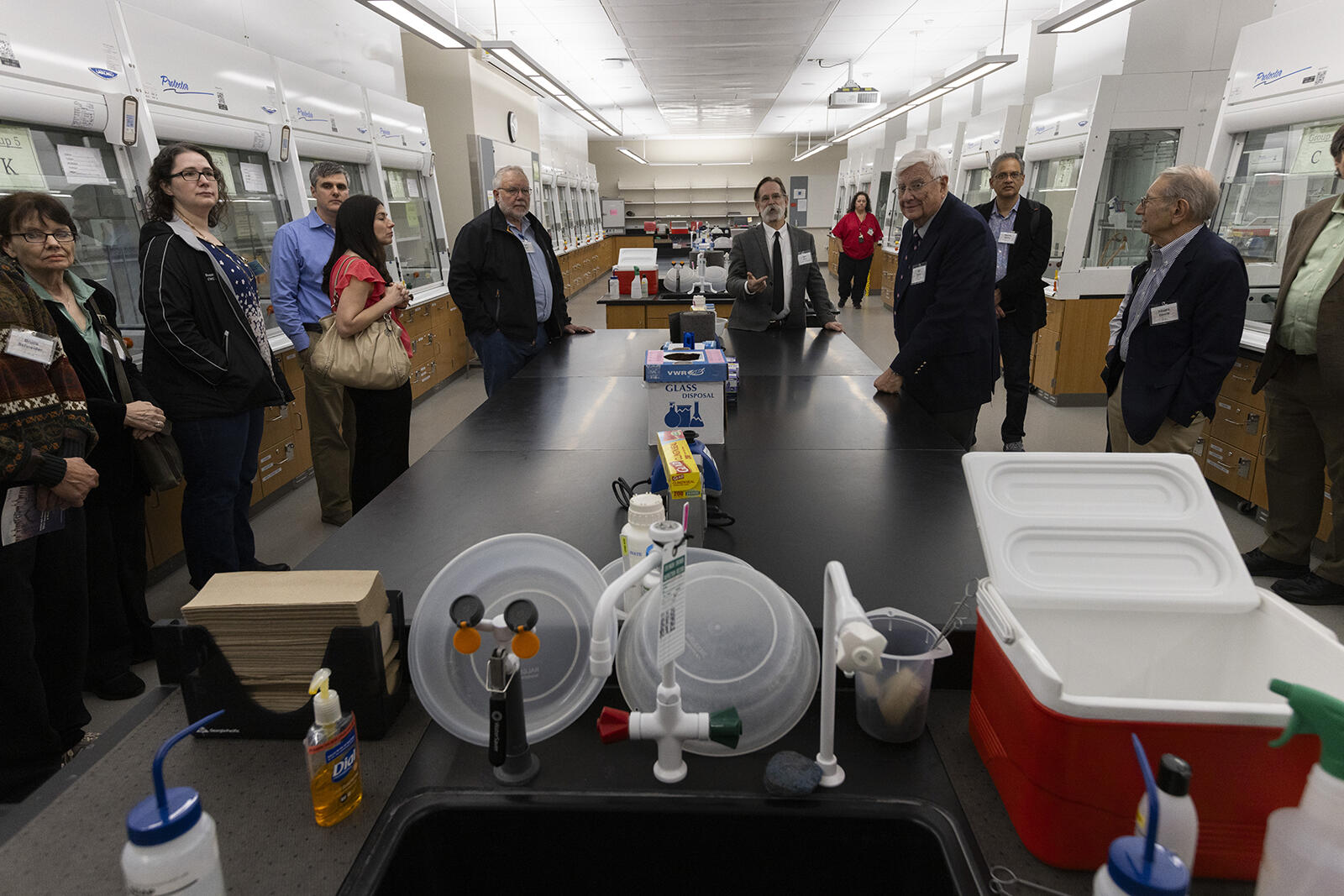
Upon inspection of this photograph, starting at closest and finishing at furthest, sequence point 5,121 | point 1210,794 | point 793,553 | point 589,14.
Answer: point 1210,794, point 793,553, point 5,121, point 589,14

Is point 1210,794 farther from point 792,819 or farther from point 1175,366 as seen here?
point 1175,366

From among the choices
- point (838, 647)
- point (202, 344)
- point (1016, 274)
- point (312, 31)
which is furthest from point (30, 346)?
point (1016, 274)

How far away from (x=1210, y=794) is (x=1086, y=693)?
297mm

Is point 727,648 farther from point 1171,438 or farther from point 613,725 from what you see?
point 1171,438

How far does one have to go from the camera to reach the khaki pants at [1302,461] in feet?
8.98

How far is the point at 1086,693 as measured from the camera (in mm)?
1104

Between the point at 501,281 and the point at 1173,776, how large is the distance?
3630 millimetres

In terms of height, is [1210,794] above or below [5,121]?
below

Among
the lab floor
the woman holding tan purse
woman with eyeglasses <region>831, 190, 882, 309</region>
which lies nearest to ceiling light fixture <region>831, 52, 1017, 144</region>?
woman with eyeglasses <region>831, 190, 882, 309</region>

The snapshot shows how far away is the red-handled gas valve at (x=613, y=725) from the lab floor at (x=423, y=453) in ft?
2.24

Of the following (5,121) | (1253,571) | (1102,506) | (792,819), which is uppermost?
(5,121)

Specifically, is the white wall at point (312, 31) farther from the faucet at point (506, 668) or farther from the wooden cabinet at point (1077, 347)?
the wooden cabinet at point (1077, 347)

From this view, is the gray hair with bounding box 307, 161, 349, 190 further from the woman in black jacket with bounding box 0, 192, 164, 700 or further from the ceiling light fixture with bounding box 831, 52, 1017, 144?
the ceiling light fixture with bounding box 831, 52, 1017, 144

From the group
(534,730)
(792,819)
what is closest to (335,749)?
(534,730)
